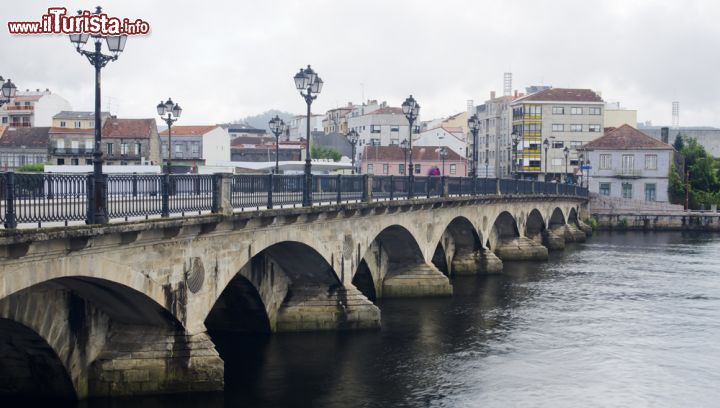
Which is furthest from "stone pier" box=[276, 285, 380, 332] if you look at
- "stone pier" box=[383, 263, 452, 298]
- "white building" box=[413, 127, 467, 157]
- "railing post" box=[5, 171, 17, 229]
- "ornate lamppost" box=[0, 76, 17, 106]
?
"white building" box=[413, 127, 467, 157]

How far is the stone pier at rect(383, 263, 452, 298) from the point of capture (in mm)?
41625

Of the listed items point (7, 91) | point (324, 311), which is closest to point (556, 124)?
point (324, 311)

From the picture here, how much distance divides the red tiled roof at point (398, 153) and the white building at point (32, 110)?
41.4m

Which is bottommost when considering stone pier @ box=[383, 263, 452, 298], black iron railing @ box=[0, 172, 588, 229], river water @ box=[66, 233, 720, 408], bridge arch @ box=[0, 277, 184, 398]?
river water @ box=[66, 233, 720, 408]

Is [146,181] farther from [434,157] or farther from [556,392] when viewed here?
[434,157]

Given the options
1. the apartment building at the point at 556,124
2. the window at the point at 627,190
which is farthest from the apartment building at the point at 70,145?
the window at the point at 627,190

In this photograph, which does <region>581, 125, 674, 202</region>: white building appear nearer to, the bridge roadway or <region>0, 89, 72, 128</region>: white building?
<region>0, 89, 72, 128</region>: white building

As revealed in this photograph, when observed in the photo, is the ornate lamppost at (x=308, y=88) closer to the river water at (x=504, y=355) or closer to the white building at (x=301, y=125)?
the river water at (x=504, y=355)

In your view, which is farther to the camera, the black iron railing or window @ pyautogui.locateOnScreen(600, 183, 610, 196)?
window @ pyautogui.locateOnScreen(600, 183, 610, 196)

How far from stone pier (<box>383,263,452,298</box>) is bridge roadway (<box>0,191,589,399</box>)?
539cm

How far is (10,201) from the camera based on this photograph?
650 inches

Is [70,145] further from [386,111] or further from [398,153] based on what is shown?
[386,111]

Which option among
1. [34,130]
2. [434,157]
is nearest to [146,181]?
[34,130]

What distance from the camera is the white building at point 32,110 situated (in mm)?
119625
